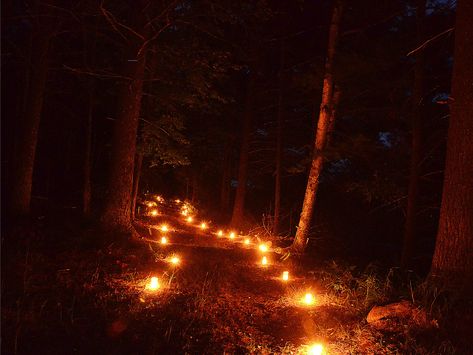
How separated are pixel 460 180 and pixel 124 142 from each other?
7155mm

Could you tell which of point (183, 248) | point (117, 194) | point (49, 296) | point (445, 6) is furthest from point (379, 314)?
point (445, 6)

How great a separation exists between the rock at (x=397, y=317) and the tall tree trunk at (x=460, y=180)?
3.97ft

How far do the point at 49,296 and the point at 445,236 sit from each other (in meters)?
6.15

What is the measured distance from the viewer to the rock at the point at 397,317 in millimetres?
5055

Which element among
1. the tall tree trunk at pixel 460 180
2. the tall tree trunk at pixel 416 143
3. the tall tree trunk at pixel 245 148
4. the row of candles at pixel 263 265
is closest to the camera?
the row of candles at pixel 263 265

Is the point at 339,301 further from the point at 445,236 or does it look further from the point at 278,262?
the point at 278,262

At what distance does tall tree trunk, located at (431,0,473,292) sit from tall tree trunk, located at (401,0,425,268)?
315 cm

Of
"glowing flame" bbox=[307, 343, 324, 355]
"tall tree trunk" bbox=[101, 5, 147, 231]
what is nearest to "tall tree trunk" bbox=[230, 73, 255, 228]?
"tall tree trunk" bbox=[101, 5, 147, 231]

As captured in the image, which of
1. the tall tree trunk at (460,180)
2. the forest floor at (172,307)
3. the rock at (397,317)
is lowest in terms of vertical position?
the forest floor at (172,307)

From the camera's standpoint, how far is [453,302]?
5.52m

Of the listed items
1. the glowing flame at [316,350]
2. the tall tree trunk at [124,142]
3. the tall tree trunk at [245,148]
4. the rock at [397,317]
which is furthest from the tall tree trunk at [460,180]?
the tall tree trunk at [245,148]

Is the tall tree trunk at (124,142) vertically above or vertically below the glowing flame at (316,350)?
above

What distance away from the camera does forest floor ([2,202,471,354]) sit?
4.48 m

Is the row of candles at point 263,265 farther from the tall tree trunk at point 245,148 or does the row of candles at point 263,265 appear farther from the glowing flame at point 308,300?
the tall tree trunk at point 245,148
